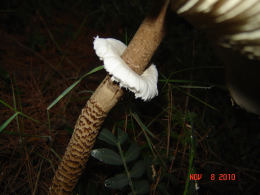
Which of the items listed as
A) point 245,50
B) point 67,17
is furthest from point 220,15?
point 67,17

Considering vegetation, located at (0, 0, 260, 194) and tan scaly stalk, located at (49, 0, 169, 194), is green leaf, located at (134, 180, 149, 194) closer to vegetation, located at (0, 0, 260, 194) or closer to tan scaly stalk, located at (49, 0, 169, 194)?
vegetation, located at (0, 0, 260, 194)

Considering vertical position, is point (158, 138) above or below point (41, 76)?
below

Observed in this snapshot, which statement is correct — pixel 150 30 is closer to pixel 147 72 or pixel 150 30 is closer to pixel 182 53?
pixel 147 72

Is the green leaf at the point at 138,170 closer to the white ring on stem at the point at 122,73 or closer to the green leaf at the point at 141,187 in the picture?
the green leaf at the point at 141,187
